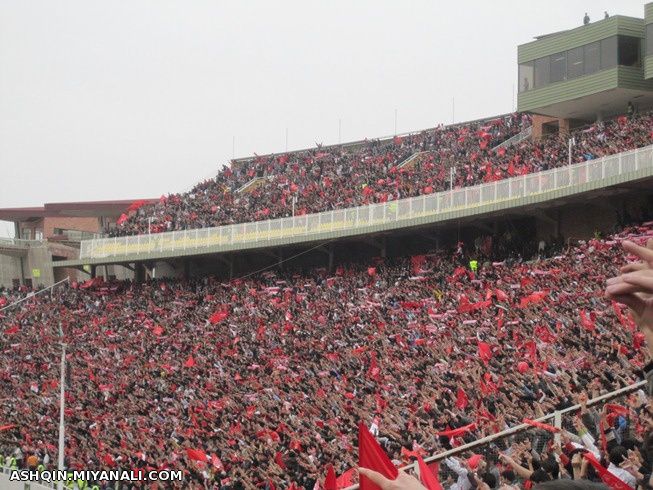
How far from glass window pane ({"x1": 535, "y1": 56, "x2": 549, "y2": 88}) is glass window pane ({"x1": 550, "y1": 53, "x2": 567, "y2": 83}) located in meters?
0.19

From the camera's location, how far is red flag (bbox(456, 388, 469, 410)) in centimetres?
1582

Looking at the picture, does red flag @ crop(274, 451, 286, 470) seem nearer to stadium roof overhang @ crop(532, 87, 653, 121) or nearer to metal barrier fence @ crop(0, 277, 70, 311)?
stadium roof overhang @ crop(532, 87, 653, 121)

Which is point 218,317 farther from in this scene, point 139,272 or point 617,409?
point 617,409

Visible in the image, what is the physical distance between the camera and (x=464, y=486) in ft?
33.8

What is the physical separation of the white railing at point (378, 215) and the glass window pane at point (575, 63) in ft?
14.6

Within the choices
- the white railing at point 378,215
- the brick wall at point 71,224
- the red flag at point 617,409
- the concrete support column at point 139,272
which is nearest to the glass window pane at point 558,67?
the white railing at point 378,215

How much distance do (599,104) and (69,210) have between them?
2692 centimetres

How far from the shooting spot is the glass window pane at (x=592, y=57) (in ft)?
103

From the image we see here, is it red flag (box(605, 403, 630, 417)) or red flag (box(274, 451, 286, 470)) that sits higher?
red flag (box(605, 403, 630, 417))

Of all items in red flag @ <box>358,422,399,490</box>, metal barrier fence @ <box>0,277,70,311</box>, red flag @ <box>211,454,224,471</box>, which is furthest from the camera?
metal barrier fence @ <box>0,277,70,311</box>

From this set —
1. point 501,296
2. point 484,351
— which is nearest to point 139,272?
point 501,296

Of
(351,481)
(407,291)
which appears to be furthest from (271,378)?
(351,481)

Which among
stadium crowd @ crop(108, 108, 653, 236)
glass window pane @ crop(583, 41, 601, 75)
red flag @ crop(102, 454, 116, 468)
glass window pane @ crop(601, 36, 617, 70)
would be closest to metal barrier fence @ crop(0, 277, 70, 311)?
stadium crowd @ crop(108, 108, 653, 236)

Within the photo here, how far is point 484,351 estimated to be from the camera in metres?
19.2
